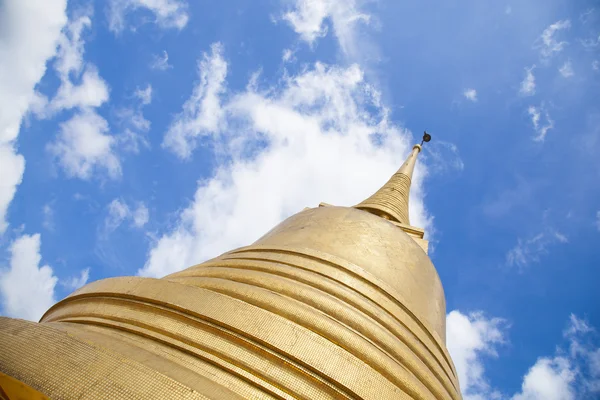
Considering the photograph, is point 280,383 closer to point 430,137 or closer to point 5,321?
point 5,321

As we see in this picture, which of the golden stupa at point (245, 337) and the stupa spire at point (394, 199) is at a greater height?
the stupa spire at point (394, 199)

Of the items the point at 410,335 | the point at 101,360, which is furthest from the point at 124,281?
the point at 410,335

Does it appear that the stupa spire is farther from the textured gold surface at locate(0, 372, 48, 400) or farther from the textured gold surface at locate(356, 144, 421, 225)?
the textured gold surface at locate(0, 372, 48, 400)

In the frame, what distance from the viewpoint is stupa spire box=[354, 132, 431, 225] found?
31.3 ft

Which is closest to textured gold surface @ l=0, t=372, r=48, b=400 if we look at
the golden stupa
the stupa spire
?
the golden stupa

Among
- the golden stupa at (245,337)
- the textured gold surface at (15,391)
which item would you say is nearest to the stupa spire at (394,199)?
the golden stupa at (245,337)

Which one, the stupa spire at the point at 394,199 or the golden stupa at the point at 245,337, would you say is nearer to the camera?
the golden stupa at the point at 245,337

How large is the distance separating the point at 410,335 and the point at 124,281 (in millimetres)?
2972

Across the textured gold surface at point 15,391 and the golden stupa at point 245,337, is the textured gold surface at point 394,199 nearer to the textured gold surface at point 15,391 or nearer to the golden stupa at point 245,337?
the golden stupa at point 245,337

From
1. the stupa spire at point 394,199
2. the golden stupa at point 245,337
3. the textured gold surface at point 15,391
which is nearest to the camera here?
the textured gold surface at point 15,391

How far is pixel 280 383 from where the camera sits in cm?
294

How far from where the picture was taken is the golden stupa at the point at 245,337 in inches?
96.3

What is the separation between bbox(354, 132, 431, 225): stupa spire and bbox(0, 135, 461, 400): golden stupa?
4151 millimetres

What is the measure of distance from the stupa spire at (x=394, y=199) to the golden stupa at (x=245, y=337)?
13.6 feet
